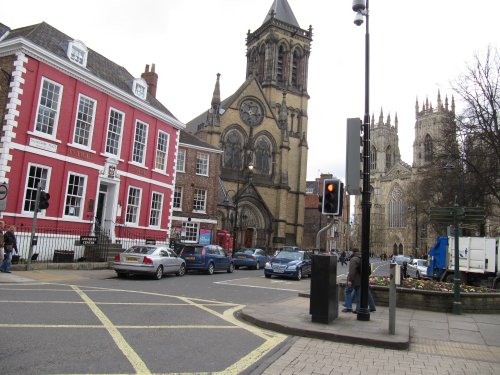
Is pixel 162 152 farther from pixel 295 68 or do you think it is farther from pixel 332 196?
pixel 295 68

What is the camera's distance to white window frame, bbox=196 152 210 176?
33.4m

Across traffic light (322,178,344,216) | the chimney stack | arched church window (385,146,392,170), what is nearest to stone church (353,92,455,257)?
arched church window (385,146,392,170)

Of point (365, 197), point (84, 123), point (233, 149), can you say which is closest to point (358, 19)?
point (365, 197)

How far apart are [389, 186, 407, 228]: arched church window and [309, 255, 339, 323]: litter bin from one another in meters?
101

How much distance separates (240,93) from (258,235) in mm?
16434

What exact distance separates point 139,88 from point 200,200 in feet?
36.9

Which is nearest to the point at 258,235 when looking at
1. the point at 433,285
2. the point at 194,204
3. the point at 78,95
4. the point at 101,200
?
the point at 194,204

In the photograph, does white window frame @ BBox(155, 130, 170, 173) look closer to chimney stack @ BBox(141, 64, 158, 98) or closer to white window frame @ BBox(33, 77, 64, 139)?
chimney stack @ BBox(141, 64, 158, 98)

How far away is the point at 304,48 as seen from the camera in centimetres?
5944

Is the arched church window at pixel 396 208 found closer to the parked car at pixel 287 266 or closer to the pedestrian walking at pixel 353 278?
the parked car at pixel 287 266

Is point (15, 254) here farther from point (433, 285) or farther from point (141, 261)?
point (433, 285)

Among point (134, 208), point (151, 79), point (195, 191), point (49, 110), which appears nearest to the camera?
point (49, 110)

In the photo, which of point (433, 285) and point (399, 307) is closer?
point (399, 307)

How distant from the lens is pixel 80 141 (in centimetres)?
2069
